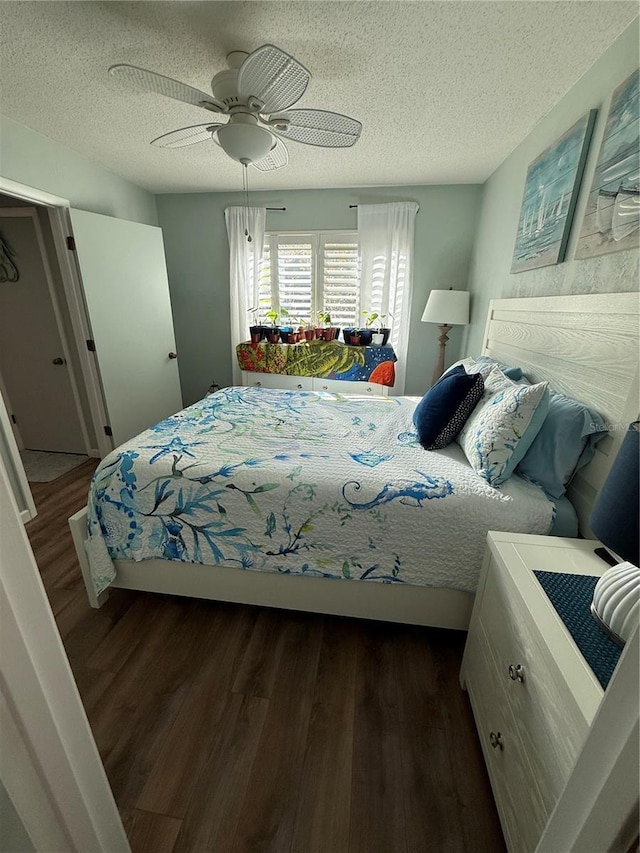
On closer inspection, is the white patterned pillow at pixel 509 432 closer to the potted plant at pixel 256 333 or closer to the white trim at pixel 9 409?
the potted plant at pixel 256 333

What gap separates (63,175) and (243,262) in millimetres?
1522

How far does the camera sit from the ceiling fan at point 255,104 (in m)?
1.27

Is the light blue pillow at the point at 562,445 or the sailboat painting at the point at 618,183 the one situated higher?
the sailboat painting at the point at 618,183

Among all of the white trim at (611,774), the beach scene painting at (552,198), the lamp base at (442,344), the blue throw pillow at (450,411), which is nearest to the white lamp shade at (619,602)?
the white trim at (611,774)

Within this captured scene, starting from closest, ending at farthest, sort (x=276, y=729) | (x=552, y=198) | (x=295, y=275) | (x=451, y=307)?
(x=276, y=729) → (x=552, y=198) → (x=451, y=307) → (x=295, y=275)

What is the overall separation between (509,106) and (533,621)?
248 centimetres

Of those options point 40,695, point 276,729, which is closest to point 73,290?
point 40,695

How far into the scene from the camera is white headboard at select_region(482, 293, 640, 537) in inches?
45.5

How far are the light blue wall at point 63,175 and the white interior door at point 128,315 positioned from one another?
0.71 ft

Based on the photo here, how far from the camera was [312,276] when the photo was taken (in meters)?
3.61

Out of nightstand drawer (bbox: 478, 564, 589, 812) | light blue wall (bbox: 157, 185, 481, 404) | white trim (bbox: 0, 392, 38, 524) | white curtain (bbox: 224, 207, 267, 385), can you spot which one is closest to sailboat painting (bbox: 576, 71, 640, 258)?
nightstand drawer (bbox: 478, 564, 589, 812)

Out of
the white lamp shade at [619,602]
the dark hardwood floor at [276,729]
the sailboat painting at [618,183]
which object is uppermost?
the sailboat painting at [618,183]

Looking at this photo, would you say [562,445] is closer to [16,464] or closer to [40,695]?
[40,695]

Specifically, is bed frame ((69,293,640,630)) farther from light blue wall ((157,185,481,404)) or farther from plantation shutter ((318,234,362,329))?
plantation shutter ((318,234,362,329))
